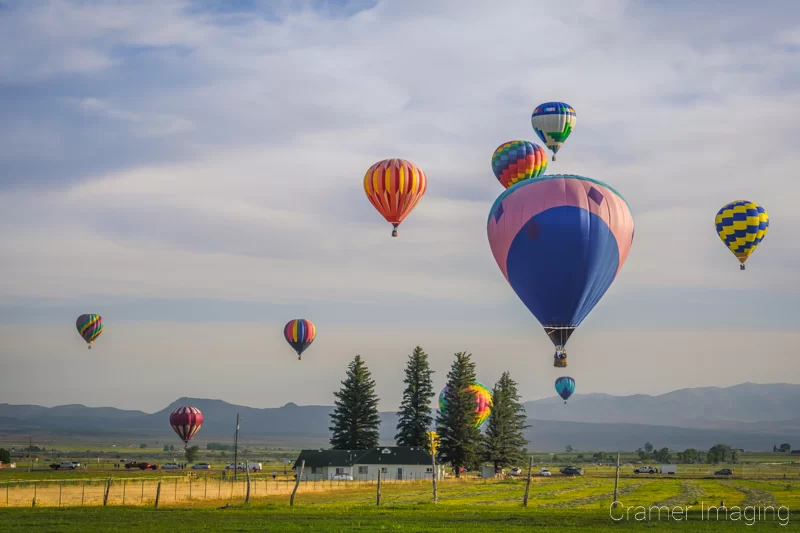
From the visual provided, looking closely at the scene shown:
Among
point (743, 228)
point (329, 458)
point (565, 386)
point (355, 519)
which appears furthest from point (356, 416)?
point (355, 519)

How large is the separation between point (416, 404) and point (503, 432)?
11.1 meters

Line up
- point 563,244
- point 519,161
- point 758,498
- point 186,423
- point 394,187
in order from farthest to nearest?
1. point 186,423
2. point 519,161
3. point 394,187
4. point 758,498
5. point 563,244

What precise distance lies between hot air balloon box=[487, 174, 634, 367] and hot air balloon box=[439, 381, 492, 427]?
60004 mm

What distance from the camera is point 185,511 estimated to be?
4772cm

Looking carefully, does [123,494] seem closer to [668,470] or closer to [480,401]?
[480,401]

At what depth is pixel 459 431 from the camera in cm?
10919

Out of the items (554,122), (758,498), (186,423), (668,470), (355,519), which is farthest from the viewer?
(668,470)

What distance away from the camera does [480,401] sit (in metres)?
121

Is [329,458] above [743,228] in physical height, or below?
below

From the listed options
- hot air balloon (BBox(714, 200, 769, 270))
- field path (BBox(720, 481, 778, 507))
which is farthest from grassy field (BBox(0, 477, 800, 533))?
hot air balloon (BBox(714, 200, 769, 270))

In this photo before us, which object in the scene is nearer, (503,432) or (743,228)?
(743,228)

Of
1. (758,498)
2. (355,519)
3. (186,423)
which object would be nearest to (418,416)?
(186,423)

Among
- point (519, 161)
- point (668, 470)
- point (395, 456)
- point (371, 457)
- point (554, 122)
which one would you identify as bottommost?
point (668, 470)

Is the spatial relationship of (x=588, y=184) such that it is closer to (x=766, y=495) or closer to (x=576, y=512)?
(x=576, y=512)
